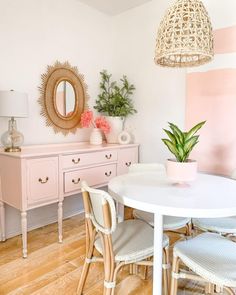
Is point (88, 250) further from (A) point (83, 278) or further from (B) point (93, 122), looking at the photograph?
(B) point (93, 122)

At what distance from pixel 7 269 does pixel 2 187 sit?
2.29 ft

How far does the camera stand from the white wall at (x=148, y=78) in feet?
9.03

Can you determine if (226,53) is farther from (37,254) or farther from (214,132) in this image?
(37,254)

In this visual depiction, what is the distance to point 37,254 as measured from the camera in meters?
2.02

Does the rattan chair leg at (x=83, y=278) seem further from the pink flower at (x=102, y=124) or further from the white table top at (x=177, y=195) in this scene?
the pink flower at (x=102, y=124)

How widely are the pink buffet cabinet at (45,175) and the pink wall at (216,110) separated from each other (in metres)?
0.99

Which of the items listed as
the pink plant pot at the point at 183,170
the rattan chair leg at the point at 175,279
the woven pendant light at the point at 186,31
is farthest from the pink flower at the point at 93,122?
the rattan chair leg at the point at 175,279

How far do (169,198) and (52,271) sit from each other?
3.68 feet

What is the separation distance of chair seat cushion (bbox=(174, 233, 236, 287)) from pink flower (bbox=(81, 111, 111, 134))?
5.65 feet

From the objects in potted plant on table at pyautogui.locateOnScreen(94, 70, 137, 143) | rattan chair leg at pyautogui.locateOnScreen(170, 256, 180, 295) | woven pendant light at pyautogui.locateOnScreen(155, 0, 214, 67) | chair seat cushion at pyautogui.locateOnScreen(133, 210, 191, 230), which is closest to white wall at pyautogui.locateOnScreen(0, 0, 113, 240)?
potted plant on table at pyautogui.locateOnScreen(94, 70, 137, 143)

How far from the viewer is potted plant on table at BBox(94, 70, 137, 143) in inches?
118

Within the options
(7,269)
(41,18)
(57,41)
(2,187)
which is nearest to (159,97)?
(57,41)

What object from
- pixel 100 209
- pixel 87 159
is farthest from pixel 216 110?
pixel 100 209

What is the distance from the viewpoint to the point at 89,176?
2.44 metres
